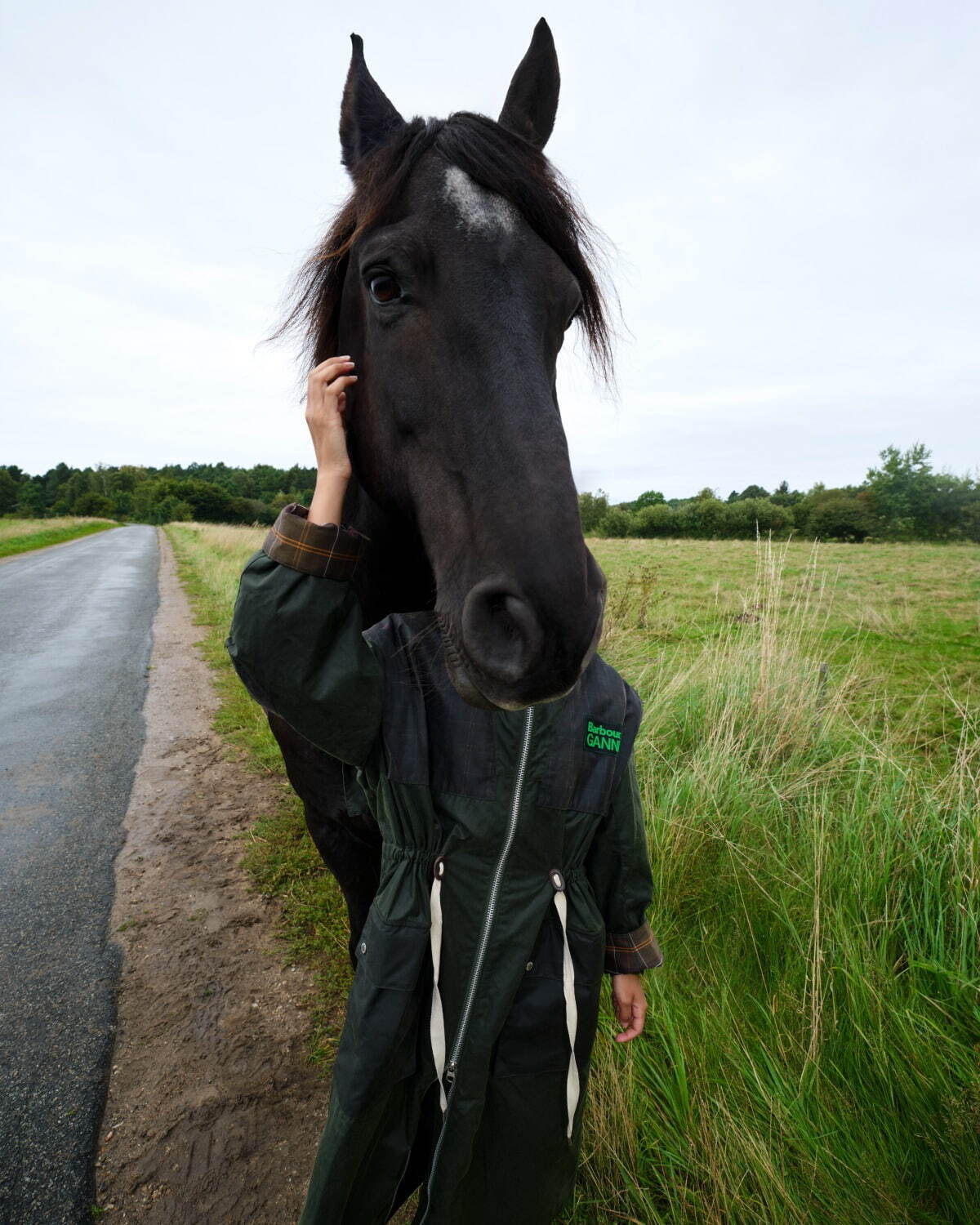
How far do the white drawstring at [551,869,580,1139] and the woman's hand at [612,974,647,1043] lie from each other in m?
0.27

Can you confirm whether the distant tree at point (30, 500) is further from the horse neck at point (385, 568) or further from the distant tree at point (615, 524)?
the horse neck at point (385, 568)

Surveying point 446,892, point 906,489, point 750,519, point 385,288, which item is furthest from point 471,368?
point 906,489

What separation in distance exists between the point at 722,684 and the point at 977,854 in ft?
6.49

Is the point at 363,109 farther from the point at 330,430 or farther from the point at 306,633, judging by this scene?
the point at 306,633

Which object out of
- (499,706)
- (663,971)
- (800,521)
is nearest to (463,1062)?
(499,706)

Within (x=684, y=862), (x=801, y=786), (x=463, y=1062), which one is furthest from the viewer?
(x=801, y=786)

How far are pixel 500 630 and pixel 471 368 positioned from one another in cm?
59

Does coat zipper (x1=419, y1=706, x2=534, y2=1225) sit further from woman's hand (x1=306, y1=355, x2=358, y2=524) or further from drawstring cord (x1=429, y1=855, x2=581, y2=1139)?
woman's hand (x1=306, y1=355, x2=358, y2=524)

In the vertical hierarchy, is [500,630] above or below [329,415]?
below

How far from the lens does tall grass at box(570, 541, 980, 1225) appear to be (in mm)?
1527

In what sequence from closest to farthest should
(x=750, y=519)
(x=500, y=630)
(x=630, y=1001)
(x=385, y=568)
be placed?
(x=500, y=630) < (x=630, y=1001) < (x=385, y=568) < (x=750, y=519)

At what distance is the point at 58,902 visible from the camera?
9.88 feet

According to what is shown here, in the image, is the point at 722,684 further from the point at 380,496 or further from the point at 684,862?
the point at 380,496

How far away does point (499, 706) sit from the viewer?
104 centimetres
